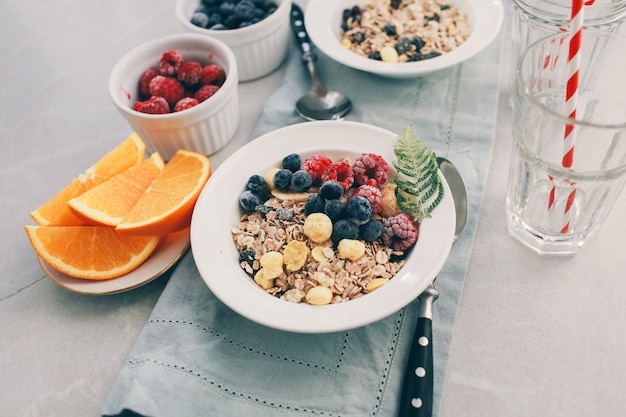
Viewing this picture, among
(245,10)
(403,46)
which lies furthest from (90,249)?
(403,46)

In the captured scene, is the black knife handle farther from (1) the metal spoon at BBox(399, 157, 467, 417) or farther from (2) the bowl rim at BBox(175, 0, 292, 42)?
(2) the bowl rim at BBox(175, 0, 292, 42)

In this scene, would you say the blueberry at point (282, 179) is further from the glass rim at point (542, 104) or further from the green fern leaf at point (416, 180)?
the glass rim at point (542, 104)

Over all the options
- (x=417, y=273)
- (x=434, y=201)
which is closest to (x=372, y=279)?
(x=417, y=273)

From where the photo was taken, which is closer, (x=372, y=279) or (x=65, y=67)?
(x=372, y=279)

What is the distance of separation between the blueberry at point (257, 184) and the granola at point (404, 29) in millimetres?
463

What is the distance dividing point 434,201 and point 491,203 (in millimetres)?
221

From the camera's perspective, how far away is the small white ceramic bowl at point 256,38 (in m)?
1.29

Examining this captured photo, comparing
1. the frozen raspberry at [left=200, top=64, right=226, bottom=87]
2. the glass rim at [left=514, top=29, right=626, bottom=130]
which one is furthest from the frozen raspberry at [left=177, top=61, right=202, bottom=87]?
the glass rim at [left=514, top=29, right=626, bottom=130]

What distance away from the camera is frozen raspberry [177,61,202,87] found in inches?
46.8

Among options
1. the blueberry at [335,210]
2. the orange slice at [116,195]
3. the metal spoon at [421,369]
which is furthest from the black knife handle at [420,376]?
the orange slice at [116,195]

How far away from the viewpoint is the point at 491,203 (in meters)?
1.07

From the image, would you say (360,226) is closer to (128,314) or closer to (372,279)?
(372,279)

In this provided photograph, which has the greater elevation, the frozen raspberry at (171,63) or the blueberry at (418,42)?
the frozen raspberry at (171,63)

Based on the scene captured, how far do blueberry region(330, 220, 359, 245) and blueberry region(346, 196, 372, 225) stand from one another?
1cm
